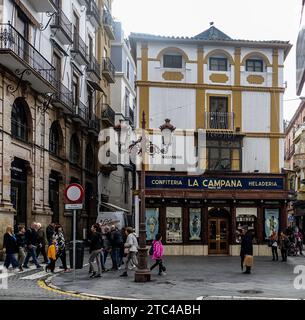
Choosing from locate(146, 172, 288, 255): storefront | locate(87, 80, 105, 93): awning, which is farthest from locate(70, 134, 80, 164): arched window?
locate(146, 172, 288, 255): storefront

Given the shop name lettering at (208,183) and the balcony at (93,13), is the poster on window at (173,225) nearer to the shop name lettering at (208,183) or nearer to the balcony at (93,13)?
the shop name lettering at (208,183)

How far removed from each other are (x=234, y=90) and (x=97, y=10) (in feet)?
44.8

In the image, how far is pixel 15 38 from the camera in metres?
23.7

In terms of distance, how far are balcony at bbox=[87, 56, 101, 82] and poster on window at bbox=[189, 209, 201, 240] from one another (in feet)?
40.4

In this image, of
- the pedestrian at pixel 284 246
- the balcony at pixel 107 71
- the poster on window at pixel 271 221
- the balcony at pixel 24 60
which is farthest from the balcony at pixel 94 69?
the pedestrian at pixel 284 246

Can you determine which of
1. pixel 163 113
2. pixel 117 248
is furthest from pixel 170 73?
pixel 117 248

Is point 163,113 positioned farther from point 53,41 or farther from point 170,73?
point 53,41

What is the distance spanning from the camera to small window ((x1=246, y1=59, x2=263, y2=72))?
34438 millimetres

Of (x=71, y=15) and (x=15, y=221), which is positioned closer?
(x=15, y=221)

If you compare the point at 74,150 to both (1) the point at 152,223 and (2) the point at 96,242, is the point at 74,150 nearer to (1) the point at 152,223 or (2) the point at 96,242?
(1) the point at 152,223

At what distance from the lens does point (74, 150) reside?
36.6 meters

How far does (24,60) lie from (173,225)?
12819 mm

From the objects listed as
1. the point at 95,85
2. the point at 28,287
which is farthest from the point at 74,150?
the point at 28,287

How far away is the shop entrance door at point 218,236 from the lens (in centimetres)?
3238
